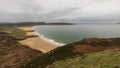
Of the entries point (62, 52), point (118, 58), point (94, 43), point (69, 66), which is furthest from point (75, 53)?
point (118, 58)

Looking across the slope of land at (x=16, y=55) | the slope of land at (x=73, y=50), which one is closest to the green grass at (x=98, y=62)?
the slope of land at (x=73, y=50)

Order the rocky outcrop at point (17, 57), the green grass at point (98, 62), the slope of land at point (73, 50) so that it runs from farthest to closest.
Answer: the rocky outcrop at point (17, 57)
the slope of land at point (73, 50)
the green grass at point (98, 62)

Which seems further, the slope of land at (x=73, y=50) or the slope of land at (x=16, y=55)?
the slope of land at (x=16, y=55)

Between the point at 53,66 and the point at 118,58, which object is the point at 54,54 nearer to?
the point at 53,66

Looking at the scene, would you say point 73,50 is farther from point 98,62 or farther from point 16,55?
point 16,55

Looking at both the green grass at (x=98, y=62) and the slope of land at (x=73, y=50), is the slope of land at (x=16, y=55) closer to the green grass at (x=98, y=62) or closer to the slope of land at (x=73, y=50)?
the slope of land at (x=73, y=50)

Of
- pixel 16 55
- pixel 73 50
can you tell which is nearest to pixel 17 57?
pixel 16 55

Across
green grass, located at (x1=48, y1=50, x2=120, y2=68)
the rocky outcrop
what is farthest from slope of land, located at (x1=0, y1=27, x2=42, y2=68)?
green grass, located at (x1=48, y1=50, x2=120, y2=68)

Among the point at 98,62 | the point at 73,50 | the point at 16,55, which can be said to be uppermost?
the point at 98,62

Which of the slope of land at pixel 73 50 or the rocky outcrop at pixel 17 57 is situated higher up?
the slope of land at pixel 73 50

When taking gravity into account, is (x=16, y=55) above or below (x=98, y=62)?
below
